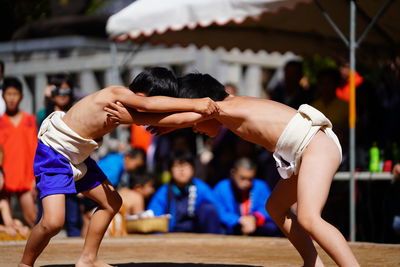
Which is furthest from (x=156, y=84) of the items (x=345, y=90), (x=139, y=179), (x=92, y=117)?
(x=345, y=90)

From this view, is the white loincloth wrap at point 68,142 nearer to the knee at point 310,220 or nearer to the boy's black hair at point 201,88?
the boy's black hair at point 201,88

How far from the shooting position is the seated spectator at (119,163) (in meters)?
9.83

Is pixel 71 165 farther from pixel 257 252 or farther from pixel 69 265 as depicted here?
pixel 257 252

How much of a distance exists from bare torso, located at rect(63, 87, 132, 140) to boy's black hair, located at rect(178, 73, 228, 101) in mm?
363

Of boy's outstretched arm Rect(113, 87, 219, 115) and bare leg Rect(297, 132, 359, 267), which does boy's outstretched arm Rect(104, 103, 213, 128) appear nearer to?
boy's outstretched arm Rect(113, 87, 219, 115)

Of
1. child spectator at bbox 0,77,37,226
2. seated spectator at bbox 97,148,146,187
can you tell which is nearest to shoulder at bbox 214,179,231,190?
seated spectator at bbox 97,148,146,187

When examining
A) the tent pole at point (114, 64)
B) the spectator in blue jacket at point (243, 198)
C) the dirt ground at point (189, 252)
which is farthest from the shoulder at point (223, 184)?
the tent pole at point (114, 64)

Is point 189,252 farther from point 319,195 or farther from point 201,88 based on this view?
point 319,195

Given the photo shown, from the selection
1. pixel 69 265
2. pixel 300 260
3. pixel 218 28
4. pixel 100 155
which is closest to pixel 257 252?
pixel 300 260

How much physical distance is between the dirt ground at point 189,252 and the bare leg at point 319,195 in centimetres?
122

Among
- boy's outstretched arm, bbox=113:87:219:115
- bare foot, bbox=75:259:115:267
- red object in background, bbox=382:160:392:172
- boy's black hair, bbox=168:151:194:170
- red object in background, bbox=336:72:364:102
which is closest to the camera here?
boy's outstretched arm, bbox=113:87:219:115

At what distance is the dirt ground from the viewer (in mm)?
6676

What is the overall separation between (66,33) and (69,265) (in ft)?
→ 21.9

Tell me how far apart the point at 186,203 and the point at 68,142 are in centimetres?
340
